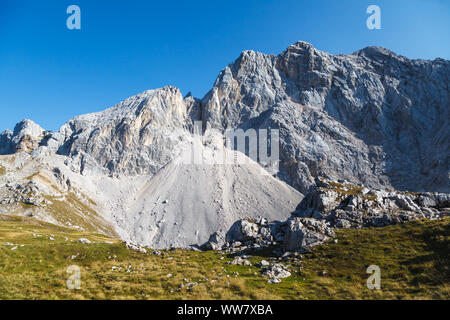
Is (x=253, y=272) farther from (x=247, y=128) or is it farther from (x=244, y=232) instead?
(x=247, y=128)

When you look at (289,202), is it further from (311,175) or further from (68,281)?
(68,281)

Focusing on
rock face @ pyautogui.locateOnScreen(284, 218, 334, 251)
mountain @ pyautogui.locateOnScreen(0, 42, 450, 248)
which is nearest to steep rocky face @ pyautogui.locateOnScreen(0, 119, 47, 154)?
mountain @ pyautogui.locateOnScreen(0, 42, 450, 248)

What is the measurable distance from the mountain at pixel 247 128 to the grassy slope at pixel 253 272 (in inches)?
2691

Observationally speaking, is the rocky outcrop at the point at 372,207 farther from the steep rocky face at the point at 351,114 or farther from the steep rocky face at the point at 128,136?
the steep rocky face at the point at 128,136

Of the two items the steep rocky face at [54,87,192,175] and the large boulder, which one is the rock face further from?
the steep rocky face at [54,87,192,175]

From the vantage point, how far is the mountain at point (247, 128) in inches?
4663

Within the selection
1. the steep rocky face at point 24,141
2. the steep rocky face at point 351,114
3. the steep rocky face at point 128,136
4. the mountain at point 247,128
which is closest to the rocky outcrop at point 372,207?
the mountain at point 247,128

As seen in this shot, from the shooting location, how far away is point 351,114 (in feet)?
561

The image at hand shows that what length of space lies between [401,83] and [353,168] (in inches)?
3263

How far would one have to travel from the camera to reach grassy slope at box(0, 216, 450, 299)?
20359 millimetres

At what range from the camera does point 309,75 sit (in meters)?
189

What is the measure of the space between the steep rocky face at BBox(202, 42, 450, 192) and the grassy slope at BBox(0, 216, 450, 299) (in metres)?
104

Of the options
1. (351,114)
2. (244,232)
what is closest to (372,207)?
(244,232)

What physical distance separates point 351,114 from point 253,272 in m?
172
